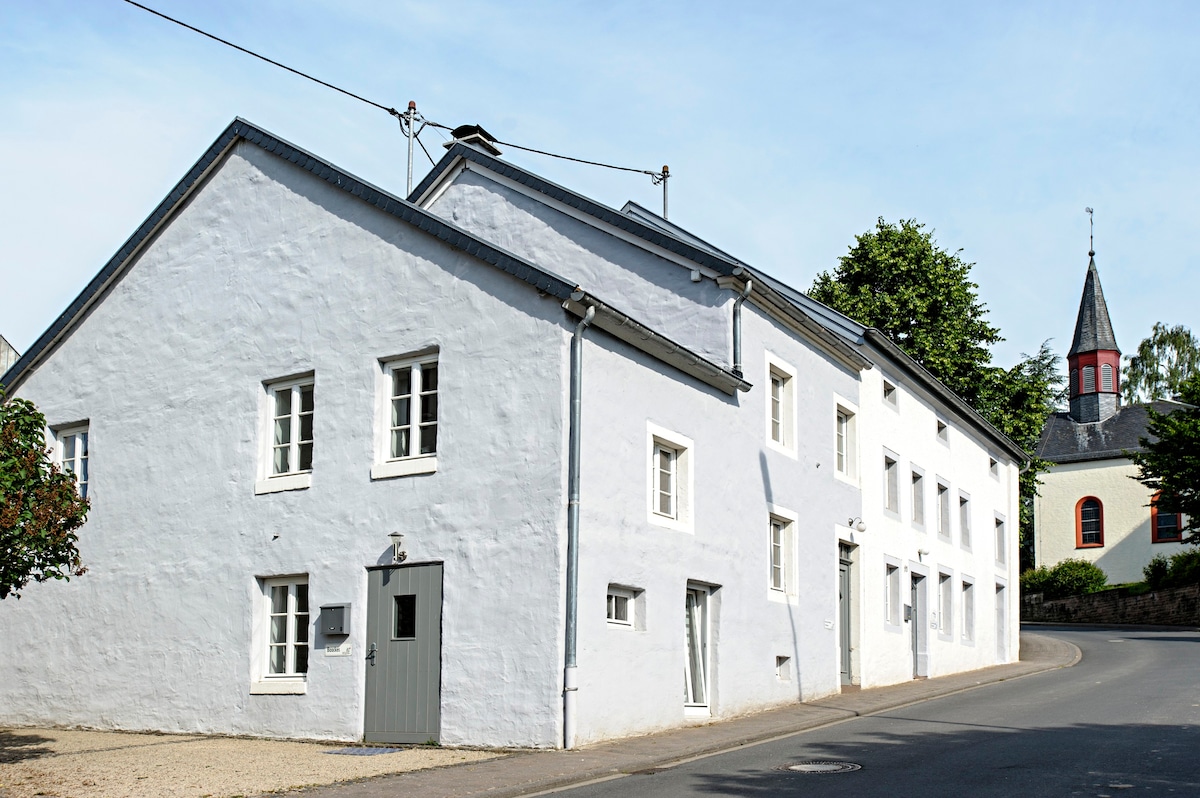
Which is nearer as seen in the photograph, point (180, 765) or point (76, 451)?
point (180, 765)

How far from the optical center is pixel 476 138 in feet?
76.3

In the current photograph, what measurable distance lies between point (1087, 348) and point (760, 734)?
201 feet

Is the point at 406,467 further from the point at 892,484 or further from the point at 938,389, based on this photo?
the point at 938,389

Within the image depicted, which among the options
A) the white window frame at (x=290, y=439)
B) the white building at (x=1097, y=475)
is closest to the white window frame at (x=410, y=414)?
the white window frame at (x=290, y=439)

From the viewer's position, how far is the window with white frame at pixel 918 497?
27250mm

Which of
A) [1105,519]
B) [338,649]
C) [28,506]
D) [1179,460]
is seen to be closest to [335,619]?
[338,649]

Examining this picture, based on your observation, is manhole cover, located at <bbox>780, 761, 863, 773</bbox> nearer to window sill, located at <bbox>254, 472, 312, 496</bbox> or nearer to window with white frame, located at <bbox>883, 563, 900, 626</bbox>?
window sill, located at <bbox>254, 472, 312, 496</bbox>

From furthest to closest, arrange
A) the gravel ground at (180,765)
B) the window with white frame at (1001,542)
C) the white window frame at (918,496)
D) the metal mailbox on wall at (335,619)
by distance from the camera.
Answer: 1. the window with white frame at (1001,542)
2. the white window frame at (918,496)
3. the metal mailbox on wall at (335,619)
4. the gravel ground at (180,765)

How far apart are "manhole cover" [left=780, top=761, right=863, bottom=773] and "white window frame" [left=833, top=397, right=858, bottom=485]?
11234 millimetres

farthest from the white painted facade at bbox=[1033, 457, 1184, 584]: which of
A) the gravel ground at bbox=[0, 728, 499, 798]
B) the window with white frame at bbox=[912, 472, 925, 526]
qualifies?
the gravel ground at bbox=[0, 728, 499, 798]

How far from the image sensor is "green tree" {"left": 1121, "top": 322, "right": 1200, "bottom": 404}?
6869 cm

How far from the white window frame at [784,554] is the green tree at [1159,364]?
56143mm

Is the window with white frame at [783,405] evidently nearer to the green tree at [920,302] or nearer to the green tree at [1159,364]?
the green tree at [920,302]

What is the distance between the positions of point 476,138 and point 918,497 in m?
12.4
